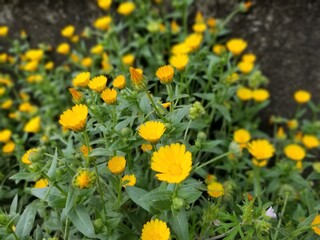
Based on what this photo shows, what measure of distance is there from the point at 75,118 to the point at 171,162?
0.35 meters

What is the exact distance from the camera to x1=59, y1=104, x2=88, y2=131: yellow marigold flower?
4.15 ft

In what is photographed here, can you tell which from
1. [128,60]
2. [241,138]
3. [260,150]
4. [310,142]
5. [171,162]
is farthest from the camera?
[128,60]

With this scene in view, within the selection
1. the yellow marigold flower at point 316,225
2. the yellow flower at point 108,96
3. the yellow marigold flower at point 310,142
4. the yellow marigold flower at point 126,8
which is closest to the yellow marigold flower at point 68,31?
the yellow marigold flower at point 126,8

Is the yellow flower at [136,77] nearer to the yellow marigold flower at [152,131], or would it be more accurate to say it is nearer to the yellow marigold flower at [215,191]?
the yellow marigold flower at [152,131]

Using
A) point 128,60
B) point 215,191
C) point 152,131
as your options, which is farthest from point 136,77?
point 128,60

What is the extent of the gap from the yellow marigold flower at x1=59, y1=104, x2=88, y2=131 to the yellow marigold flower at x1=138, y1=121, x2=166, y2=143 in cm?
19

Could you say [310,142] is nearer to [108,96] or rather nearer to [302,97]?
[302,97]

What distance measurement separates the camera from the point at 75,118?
1295 millimetres

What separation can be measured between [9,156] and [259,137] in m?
1.48

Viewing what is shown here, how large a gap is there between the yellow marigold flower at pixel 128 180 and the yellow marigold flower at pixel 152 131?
19cm

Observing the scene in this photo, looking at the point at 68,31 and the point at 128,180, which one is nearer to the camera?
the point at 128,180

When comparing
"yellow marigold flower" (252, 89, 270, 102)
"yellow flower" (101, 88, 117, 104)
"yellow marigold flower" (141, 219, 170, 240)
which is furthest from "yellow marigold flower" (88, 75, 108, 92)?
"yellow marigold flower" (252, 89, 270, 102)

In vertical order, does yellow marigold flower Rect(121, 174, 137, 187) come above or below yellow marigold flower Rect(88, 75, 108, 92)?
below

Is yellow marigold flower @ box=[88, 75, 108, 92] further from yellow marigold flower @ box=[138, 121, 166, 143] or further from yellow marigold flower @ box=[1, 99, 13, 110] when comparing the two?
yellow marigold flower @ box=[1, 99, 13, 110]
